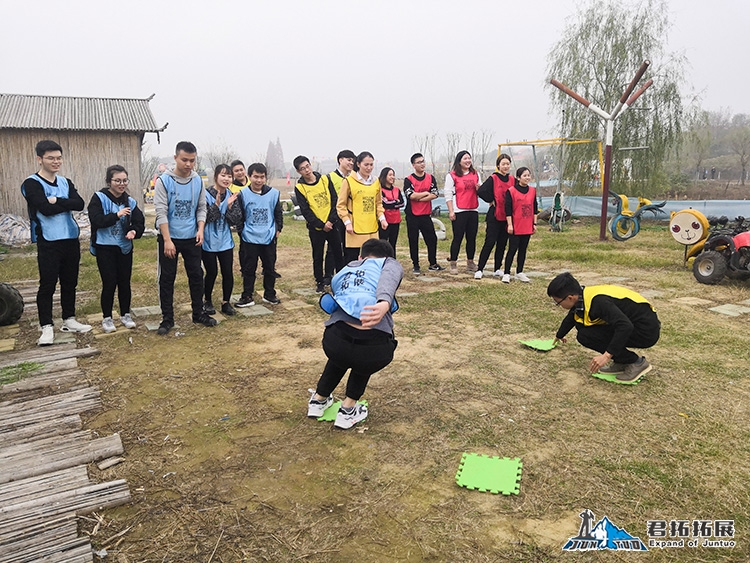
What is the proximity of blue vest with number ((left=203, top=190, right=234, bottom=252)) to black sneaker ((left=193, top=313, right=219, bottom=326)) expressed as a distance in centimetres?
70

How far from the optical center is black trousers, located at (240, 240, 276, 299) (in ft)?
19.2

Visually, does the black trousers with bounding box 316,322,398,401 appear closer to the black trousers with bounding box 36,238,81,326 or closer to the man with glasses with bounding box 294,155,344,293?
the black trousers with bounding box 36,238,81,326

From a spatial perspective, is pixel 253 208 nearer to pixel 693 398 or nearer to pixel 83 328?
pixel 83 328

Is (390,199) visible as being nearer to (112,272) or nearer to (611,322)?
(112,272)

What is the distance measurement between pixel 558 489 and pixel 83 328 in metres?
4.39

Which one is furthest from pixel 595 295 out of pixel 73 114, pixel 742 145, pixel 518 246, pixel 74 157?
pixel 742 145

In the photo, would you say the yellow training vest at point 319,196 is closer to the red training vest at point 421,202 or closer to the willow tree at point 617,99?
the red training vest at point 421,202

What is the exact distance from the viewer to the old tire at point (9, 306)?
Answer: 5.10m

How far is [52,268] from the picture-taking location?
177 inches

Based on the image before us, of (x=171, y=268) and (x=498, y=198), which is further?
(x=498, y=198)

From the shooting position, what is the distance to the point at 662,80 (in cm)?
1619

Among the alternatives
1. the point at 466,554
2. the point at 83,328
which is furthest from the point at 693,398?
the point at 83,328

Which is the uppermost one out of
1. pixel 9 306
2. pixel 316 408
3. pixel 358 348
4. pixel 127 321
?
pixel 358 348

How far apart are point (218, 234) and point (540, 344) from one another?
337cm
